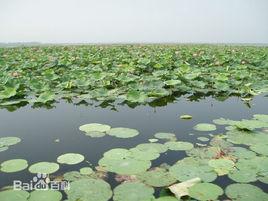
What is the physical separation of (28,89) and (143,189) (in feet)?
13.8

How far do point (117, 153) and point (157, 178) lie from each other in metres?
0.57

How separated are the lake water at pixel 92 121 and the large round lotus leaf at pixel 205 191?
0.41ft

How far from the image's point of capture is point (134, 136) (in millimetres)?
3389

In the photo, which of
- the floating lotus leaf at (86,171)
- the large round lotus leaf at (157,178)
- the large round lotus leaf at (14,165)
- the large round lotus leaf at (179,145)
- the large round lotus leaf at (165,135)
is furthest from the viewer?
the large round lotus leaf at (165,135)

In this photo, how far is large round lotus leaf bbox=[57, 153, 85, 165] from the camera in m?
2.72

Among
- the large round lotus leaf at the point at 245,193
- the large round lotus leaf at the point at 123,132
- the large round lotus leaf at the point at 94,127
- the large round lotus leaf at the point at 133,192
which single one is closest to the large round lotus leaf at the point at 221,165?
the large round lotus leaf at the point at 245,193

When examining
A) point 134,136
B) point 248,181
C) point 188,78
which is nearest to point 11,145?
point 134,136

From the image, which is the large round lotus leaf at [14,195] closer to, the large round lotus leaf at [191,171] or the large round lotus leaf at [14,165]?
the large round lotus leaf at [14,165]

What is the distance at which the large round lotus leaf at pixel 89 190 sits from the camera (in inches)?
84.4

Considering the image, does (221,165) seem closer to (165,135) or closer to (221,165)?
(221,165)

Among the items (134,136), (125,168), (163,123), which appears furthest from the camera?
(163,123)

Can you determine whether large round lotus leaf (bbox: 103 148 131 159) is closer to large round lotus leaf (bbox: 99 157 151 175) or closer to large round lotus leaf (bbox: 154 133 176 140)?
large round lotus leaf (bbox: 99 157 151 175)

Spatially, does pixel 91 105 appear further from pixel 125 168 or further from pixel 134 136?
pixel 125 168

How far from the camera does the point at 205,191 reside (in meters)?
2.18
